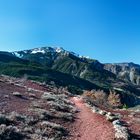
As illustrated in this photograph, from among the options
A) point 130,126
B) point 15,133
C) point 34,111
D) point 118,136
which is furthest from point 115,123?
point 15,133

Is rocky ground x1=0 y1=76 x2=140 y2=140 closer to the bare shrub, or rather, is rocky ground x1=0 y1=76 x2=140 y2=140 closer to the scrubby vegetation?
the bare shrub

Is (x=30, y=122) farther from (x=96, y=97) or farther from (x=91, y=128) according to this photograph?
(x=96, y=97)

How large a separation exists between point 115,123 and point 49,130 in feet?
25.0

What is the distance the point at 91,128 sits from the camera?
28297 mm

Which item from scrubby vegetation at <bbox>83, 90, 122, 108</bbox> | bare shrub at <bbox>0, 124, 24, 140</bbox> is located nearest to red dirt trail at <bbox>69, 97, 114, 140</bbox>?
bare shrub at <bbox>0, 124, 24, 140</bbox>

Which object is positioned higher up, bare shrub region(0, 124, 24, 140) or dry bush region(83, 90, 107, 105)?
dry bush region(83, 90, 107, 105)

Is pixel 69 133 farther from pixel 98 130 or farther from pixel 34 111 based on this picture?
pixel 34 111

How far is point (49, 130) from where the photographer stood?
2522cm

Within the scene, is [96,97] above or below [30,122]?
above

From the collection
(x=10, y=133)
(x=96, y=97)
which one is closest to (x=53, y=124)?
(x=10, y=133)

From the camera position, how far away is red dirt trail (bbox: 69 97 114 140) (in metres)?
25.7

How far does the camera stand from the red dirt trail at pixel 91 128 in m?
25.7

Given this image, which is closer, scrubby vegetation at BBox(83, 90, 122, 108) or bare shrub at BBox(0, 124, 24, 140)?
bare shrub at BBox(0, 124, 24, 140)

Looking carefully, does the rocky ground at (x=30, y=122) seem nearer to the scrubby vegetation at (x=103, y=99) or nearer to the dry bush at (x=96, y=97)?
the dry bush at (x=96, y=97)
